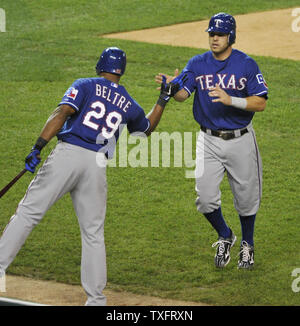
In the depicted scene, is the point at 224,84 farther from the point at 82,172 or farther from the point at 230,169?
the point at 82,172

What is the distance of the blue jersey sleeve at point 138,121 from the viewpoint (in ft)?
19.6

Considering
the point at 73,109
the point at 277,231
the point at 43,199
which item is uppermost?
the point at 73,109

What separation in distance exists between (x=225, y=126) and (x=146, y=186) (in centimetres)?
230

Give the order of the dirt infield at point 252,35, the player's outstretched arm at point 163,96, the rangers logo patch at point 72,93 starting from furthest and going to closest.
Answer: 1. the dirt infield at point 252,35
2. the player's outstretched arm at point 163,96
3. the rangers logo patch at point 72,93

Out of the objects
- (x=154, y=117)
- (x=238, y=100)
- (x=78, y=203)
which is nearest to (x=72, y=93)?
(x=78, y=203)

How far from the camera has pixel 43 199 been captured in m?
5.61

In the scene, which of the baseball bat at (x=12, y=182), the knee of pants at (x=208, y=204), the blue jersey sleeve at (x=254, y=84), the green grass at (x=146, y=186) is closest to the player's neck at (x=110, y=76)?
the baseball bat at (x=12, y=182)

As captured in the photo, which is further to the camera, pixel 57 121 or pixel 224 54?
pixel 224 54

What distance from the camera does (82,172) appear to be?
569 cm

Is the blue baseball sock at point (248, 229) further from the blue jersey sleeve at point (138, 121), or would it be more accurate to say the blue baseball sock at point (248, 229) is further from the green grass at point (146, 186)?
the blue jersey sleeve at point (138, 121)

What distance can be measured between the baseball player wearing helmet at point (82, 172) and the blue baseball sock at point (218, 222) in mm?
1266
